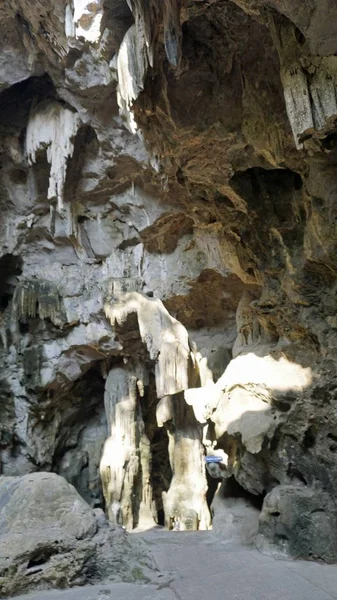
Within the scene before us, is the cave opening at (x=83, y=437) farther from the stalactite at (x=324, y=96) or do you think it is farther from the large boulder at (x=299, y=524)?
the stalactite at (x=324, y=96)

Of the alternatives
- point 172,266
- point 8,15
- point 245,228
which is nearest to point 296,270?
point 245,228

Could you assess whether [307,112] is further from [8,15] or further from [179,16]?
[8,15]

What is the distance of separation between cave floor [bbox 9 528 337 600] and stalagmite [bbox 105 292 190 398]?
3.94m

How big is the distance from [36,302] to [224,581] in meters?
9.53

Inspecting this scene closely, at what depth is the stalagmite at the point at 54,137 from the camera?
1130 centimetres

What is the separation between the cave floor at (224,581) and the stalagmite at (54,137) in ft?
27.5

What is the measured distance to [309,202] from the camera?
6547 millimetres

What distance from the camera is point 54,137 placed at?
11.5 metres

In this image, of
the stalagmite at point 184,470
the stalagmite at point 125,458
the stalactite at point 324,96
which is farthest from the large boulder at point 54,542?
the stalagmite at point 125,458

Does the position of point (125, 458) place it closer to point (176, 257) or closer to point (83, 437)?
point (83, 437)

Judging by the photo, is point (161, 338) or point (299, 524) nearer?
point (299, 524)

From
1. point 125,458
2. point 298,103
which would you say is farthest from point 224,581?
point 125,458

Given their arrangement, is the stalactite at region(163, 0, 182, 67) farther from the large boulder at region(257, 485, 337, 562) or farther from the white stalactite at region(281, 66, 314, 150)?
the large boulder at region(257, 485, 337, 562)

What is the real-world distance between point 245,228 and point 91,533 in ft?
17.4
